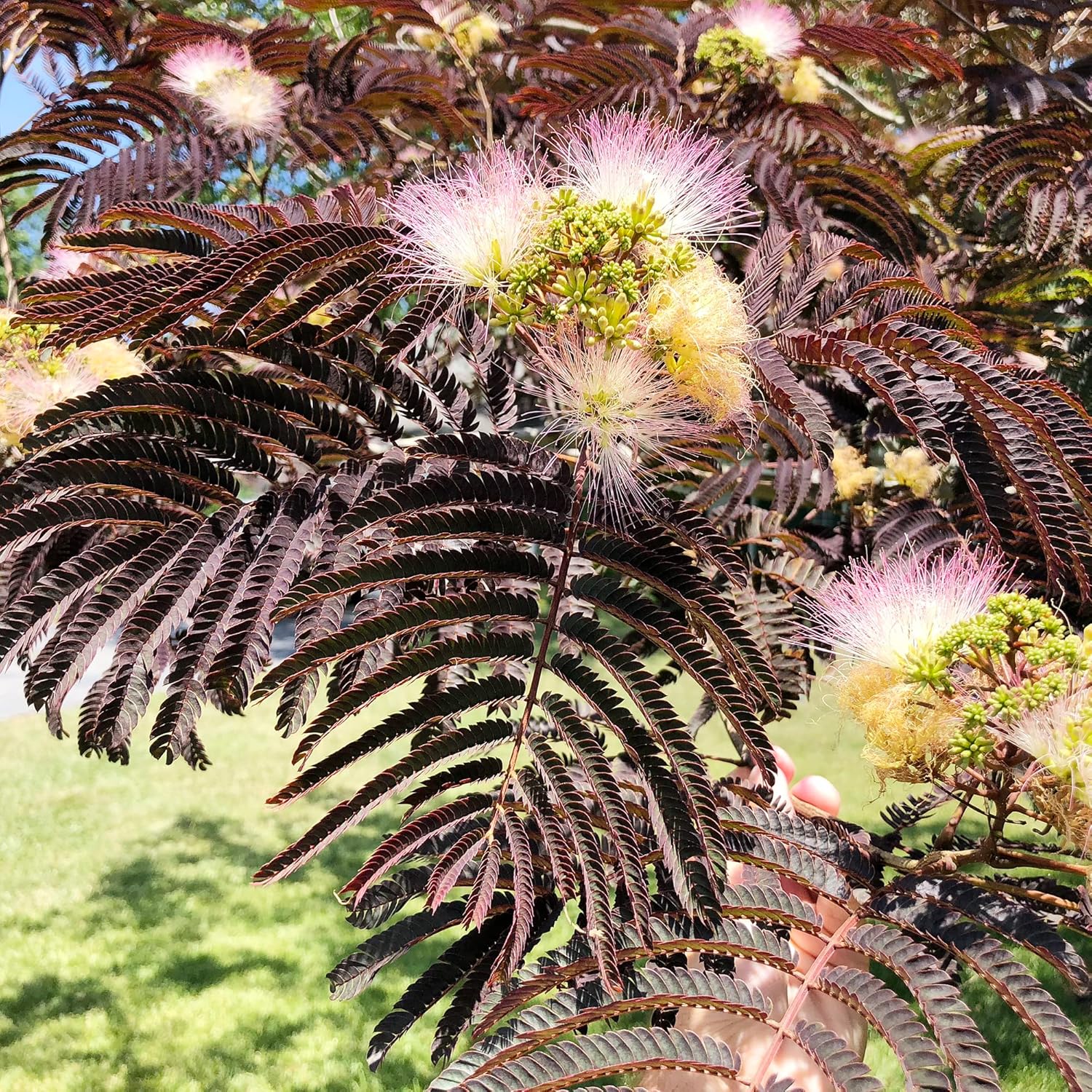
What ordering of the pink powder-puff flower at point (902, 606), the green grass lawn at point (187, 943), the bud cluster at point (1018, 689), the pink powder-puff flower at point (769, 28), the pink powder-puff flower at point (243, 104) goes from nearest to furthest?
the bud cluster at point (1018, 689), the pink powder-puff flower at point (902, 606), the pink powder-puff flower at point (769, 28), the pink powder-puff flower at point (243, 104), the green grass lawn at point (187, 943)

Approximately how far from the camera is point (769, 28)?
267 centimetres

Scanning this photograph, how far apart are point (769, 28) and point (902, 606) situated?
204 cm

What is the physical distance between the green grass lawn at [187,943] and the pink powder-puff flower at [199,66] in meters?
2.58

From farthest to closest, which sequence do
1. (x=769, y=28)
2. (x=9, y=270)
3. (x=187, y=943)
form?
(x=187, y=943), (x=769, y=28), (x=9, y=270)

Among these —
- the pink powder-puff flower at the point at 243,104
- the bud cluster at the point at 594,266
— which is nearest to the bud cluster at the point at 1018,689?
the bud cluster at the point at 594,266

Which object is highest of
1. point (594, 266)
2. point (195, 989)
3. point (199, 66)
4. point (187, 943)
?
point (199, 66)

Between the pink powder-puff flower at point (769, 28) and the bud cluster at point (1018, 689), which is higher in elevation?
the pink powder-puff flower at point (769, 28)

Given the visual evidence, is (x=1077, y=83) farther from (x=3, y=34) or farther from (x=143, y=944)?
(x=143, y=944)

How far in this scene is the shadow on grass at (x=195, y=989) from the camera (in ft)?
12.0

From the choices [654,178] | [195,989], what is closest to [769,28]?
[654,178]

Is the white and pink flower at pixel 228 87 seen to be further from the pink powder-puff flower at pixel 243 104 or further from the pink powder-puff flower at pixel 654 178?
the pink powder-puff flower at pixel 654 178

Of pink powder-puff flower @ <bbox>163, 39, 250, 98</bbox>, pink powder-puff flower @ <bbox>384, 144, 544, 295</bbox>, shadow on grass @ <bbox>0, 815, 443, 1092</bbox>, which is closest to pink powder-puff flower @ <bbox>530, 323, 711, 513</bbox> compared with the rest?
pink powder-puff flower @ <bbox>384, 144, 544, 295</bbox>

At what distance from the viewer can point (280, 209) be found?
1.58 metres

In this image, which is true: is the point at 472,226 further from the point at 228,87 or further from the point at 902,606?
the point at 228,87
